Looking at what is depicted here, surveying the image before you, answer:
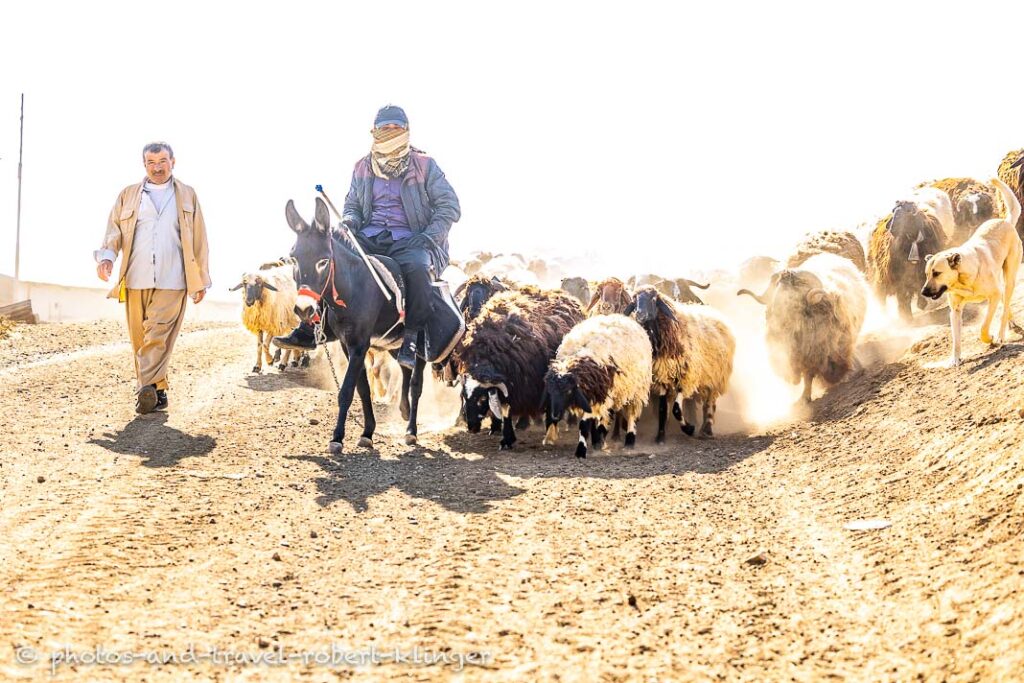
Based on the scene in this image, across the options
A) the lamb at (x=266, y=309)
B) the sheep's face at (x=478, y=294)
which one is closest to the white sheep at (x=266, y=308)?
the lamb at (x=266, y=309)

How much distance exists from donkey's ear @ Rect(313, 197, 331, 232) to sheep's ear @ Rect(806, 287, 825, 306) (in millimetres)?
5612

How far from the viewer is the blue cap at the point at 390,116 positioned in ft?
29.8

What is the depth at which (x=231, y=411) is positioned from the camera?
10008 millimetres

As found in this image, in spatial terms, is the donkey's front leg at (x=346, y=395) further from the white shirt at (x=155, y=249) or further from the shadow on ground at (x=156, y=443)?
the white shirt at (x=155, y=249)

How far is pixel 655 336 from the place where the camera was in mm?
9680

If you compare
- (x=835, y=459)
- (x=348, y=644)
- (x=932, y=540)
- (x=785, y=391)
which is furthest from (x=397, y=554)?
(x=785, y=391)

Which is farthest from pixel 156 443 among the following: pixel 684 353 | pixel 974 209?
pixel 974 209

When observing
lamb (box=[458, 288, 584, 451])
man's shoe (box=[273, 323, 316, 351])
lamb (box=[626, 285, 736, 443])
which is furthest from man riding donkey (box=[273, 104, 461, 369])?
lamb (box=[626, 285, 736, 443])

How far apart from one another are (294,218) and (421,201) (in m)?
1.58

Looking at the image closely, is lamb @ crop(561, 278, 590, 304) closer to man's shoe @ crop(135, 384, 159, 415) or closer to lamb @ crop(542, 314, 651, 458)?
lamb @ crop(542, 314, 651, 458)

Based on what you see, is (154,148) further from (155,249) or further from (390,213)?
(390,213)

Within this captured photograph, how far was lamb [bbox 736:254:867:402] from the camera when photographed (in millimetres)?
10641

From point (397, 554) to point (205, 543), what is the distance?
3.41 ft

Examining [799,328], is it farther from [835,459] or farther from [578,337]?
[835,459]
